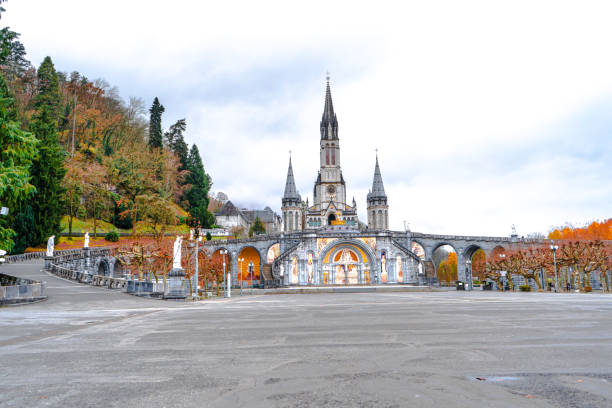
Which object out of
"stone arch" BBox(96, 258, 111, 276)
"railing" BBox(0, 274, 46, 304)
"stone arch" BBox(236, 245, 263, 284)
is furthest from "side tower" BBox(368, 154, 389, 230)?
"railing" BBox(0, 274, 46, 304)

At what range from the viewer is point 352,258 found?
2233 inches

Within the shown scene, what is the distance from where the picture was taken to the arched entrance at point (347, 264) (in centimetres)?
5581

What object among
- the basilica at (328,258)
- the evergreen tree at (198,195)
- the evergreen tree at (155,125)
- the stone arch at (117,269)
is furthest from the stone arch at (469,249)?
the evergreen tree at (155,125)

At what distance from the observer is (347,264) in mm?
56469

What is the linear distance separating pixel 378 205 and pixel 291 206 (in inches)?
745

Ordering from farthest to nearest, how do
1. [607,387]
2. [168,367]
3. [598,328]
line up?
[598,328] < [168,367] < [607,387]

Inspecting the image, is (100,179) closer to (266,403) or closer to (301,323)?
(301,323)

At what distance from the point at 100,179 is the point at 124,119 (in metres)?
22.4

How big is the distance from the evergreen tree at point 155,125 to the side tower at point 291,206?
1143 inches

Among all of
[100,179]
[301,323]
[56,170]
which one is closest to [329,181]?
[100,179]

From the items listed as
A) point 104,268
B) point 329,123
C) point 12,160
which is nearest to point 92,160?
point 104,268

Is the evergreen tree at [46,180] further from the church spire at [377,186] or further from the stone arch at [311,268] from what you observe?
the church spire at [377,186]

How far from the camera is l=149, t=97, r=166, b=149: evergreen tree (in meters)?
75.6

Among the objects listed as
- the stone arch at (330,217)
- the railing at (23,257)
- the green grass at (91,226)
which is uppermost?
the stone arch at (330,217)
